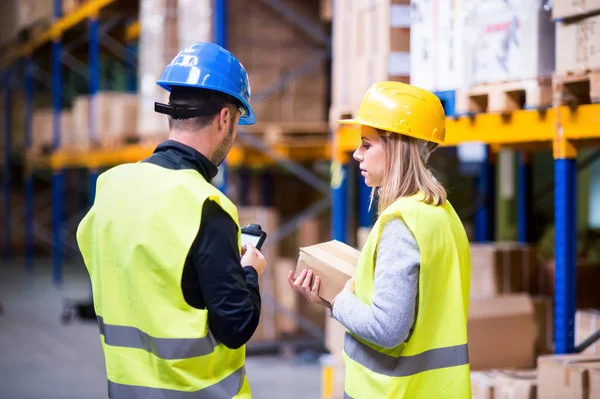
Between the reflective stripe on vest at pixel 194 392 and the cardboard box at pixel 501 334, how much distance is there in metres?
2.37

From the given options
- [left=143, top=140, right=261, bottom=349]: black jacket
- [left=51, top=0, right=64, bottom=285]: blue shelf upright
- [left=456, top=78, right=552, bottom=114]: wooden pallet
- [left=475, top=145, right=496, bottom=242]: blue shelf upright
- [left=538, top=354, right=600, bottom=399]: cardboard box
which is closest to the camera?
[left=143, top=140, right=261, bottom=349]: black jacket

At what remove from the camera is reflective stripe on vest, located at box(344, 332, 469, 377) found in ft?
8.40

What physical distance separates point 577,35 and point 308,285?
1909mm

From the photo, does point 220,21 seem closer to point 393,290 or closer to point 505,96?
point 505,96

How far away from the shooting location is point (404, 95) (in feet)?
9.06

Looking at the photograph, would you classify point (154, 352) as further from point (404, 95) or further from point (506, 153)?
point (506, 153)

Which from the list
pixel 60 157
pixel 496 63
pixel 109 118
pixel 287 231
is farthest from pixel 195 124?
pixel 60 157

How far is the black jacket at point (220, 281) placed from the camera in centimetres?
220

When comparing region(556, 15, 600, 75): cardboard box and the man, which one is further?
region(556, 15, 600, 75): cardboard box

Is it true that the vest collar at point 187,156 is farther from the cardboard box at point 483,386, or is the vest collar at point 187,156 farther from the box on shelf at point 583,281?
the box on shelf at point 583,281

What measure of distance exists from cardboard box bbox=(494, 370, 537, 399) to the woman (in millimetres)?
1454

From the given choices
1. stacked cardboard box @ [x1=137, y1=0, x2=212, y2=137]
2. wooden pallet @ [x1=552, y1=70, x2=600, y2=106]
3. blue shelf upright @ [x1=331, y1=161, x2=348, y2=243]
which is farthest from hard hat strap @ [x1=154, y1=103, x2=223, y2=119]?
stacked cardboard box @ [x1=137, y1=0, x2=212, y2=137]

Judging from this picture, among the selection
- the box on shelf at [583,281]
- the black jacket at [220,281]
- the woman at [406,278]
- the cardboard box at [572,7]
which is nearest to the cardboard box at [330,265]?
the woman at [406,278]

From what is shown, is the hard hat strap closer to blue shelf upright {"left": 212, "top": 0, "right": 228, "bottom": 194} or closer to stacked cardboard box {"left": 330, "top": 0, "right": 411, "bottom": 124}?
stacked cardboard box {"left": 330, "top": 0, "right": 411, "bottom": 124}
